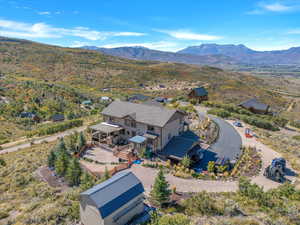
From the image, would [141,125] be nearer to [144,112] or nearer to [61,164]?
Result: [144,112]

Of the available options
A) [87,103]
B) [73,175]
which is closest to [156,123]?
[73,175]

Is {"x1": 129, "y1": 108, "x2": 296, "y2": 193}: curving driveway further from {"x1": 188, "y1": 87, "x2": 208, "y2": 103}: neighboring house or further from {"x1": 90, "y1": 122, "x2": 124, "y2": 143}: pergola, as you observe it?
{"x1": 188, "y1": 87, "x2": 208, "y2": 103}: neighboring house

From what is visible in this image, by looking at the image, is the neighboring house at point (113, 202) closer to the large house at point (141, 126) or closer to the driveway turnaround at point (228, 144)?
the large house at point (141, 126)

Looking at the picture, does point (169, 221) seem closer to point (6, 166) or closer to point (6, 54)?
point (6, 166)

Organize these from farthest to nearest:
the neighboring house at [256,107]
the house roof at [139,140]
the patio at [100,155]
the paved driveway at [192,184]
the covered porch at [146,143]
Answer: the neighboring house at [256,107], the covered porch at [146,143], the house roof at [139,140], the patio at [100,155], the paved driveway at [192,184]

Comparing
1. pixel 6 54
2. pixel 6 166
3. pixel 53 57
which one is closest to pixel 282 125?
pixel 6 166

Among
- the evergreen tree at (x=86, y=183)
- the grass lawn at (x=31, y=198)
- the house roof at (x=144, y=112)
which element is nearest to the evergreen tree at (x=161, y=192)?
the evergreen tree at (x=86, y=183)

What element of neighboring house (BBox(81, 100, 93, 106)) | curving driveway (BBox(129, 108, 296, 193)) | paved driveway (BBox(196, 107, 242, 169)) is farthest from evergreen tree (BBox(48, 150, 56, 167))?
neighboring house (BBox(81, 100, 93, 106))
